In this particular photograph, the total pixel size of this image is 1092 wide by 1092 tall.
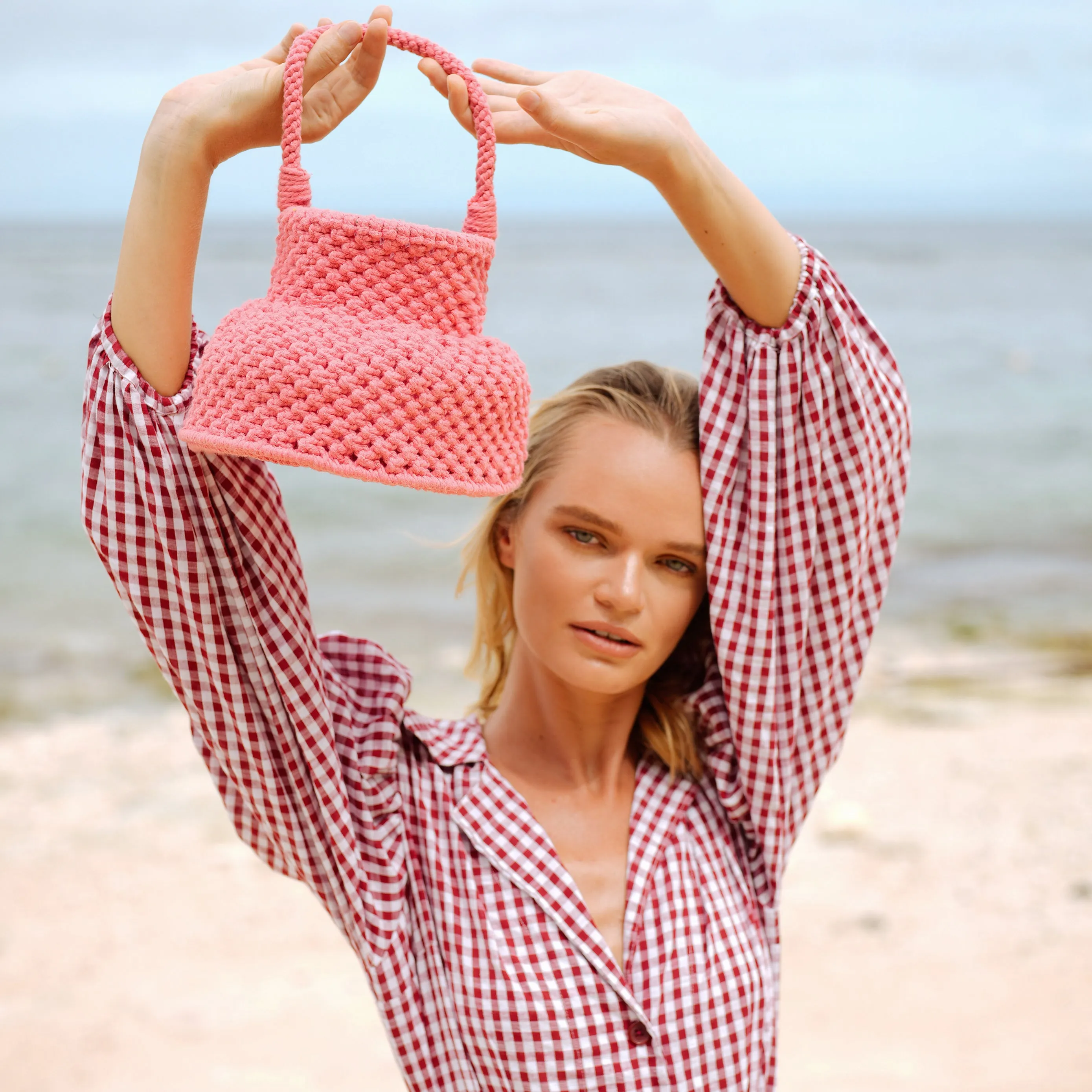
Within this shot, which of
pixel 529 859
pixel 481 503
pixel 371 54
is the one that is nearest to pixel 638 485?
pixel 529 859

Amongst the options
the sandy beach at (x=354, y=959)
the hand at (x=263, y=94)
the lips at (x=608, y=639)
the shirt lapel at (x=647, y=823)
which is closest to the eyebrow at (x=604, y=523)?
the lips at (x=608, y=639)

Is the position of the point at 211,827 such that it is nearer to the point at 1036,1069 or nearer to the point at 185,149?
the point at 1036,1069

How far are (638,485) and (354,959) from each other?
3.25 metres

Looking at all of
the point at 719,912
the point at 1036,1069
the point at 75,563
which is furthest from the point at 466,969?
the point at 75,563

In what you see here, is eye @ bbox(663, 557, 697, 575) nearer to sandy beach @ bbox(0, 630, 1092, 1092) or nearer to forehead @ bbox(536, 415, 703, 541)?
forehead @ bbox(536, 415, 703, 541)

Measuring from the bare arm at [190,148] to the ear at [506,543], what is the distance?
2.23ft

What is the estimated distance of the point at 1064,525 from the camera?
37.6 ft

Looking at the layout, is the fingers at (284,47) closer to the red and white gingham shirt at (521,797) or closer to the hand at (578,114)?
the hand at (578,114)

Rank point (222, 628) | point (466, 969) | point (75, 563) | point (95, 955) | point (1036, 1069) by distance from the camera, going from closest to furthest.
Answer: point (222, 628) < point (466, 969) < point (1036, 1069) < point (95, 955) < point (75, 563)

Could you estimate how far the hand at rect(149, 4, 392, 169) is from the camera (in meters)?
1.29

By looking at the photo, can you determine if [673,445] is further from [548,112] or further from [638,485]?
[548,112]

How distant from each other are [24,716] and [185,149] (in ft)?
20.0

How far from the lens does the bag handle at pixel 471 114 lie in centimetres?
125

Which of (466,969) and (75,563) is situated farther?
(75,563)
